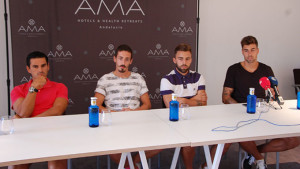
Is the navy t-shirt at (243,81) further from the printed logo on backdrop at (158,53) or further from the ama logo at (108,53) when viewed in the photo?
the ama logo at (108,53)

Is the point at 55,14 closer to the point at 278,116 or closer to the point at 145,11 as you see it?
the point at 145,11

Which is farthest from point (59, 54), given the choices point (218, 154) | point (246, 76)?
point (218, 154)

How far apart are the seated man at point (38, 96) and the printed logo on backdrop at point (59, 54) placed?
1.16m

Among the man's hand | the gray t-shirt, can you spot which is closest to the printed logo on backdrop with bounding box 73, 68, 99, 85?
the gray t-shirt

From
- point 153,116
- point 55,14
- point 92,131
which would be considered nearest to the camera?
point 92,131

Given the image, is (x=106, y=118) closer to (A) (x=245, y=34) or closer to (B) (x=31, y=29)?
(B) (x=31, y=29)

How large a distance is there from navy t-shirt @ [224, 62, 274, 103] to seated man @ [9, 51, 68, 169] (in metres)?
1.78

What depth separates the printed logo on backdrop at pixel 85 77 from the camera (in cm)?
394

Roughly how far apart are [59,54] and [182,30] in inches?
67.1

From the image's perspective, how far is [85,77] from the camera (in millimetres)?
A: 3961

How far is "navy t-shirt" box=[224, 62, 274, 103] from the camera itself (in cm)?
321

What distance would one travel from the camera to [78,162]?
3197 millimetres

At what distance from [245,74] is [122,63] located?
134 cm

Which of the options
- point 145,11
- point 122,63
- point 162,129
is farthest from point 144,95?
point 145,11
